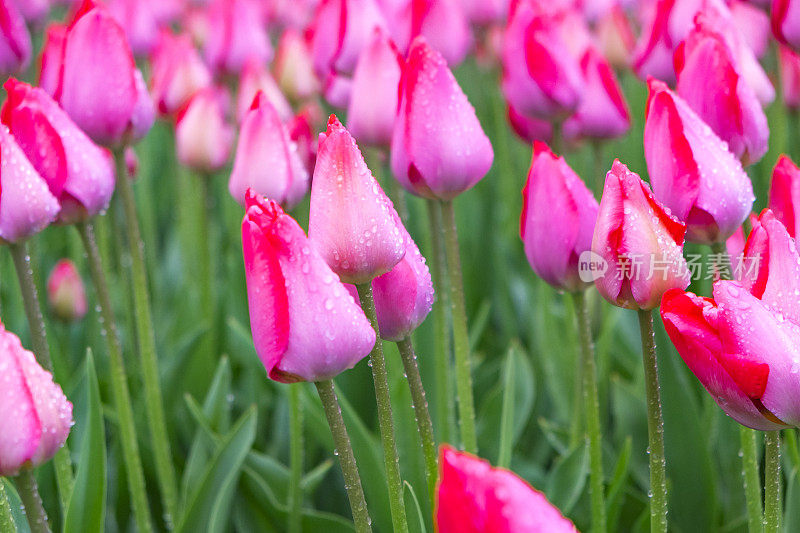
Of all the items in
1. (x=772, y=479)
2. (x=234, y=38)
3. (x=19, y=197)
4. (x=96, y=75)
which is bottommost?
(x=772, y=479)

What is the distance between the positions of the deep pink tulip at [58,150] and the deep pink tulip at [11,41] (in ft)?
1.51

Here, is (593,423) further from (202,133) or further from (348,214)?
(202,133)

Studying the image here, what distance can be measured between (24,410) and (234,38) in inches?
58.4

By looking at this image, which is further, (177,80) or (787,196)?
(177,80)

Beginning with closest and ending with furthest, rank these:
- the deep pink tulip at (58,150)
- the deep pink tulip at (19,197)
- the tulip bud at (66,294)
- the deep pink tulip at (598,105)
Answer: the deep pink tulip at (19,197) < the deep pink tulip at (58,150) < the deep pink tulip at (598,105) < the tulip bud at (66,294)

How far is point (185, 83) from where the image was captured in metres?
1.84

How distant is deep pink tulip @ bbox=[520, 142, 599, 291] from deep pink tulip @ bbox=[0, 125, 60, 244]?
16.9 inches

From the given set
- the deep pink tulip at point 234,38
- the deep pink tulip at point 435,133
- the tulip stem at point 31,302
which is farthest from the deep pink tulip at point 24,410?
the deep pink tulip at point 234,38

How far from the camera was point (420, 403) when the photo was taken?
31.4 inches

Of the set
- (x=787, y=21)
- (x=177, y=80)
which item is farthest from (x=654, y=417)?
(x=177, y=80)

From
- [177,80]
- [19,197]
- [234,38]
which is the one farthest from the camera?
[234,38]

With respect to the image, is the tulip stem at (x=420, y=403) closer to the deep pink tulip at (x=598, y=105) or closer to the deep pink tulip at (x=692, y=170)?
the deep pink tulip at (x=692, y=170)

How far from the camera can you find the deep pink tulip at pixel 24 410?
0.62 m

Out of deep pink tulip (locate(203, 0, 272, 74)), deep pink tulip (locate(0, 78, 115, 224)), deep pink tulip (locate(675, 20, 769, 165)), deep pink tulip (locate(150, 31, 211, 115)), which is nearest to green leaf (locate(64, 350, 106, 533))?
deep pink tulip (locate(0, 78, 115, 224))
